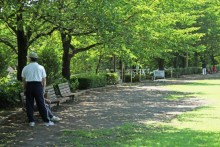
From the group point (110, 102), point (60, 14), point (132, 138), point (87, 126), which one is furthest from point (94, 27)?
point (110, 102)

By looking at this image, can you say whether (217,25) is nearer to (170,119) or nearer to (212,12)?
(212,12)

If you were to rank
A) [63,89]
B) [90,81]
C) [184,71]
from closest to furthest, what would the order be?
1. [63,89]
2. [90,81]
3. [184,71]

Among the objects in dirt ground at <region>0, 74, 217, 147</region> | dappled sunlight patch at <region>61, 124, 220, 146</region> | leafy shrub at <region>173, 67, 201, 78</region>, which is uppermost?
leafy shrub at <region>173, 67, 201, 78</region>

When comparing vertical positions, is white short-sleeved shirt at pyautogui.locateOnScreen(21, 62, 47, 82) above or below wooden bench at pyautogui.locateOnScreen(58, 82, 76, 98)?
above

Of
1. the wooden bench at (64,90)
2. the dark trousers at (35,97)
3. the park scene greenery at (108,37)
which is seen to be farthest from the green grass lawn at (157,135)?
the wooden bench at (64,90)

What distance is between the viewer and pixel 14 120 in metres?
10.8

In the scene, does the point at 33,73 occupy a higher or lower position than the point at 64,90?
higher

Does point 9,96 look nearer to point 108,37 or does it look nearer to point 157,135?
point 108,37

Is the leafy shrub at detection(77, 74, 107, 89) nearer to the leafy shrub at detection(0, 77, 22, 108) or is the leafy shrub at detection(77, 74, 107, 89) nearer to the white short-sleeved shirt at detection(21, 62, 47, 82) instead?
the leafy shrub at detection(0, 77, 22, 108)

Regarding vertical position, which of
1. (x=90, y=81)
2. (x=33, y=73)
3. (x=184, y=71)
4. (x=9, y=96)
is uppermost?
(x=33, y=73)

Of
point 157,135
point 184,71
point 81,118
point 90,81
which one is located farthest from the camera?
point 184,71

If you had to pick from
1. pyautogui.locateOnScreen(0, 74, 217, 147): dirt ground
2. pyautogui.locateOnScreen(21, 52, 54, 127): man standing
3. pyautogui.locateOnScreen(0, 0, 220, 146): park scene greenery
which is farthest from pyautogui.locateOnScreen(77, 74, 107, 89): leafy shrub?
pyautogui.locateOnScreen(21, 52, 54, 127): man standing

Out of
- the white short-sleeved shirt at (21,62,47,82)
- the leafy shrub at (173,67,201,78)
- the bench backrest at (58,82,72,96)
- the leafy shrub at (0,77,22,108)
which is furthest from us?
the leafy shrub at (173,67,201,78)

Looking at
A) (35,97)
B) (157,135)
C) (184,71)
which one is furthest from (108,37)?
(184,71)
